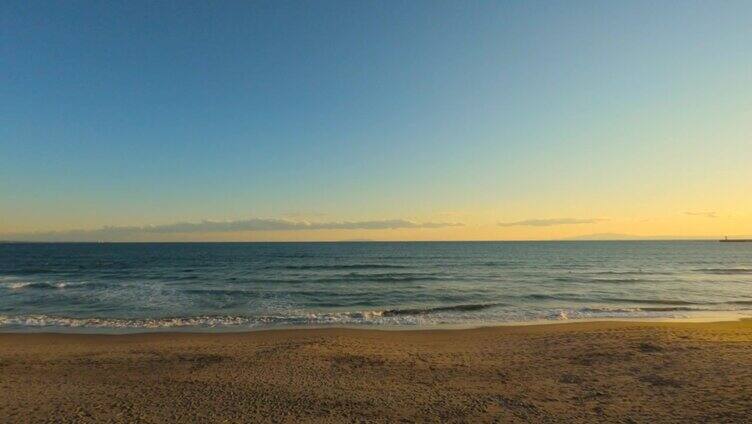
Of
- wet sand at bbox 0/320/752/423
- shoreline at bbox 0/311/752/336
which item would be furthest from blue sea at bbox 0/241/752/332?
wet sand at bbox 0/320/752/423

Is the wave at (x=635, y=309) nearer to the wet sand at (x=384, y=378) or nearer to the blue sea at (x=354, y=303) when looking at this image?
the blue sea at (x=354, y=303)

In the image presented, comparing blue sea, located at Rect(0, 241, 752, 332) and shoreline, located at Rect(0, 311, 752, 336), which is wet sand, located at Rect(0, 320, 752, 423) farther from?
blue sea, located at Rect(0, 241, 752, 332)

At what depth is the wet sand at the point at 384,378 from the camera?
7789 mm

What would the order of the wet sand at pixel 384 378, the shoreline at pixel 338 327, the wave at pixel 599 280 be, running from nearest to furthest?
the wet sand at pixel 384 378
the shoreline at pixel 338 327
the wave at pixel 599 280

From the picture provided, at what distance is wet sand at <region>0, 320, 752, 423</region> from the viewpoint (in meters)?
7.79

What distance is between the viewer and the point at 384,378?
993cm

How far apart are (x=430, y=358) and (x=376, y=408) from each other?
13.6 ft

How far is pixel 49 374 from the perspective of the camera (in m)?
10.4

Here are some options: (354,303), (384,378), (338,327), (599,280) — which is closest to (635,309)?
(354,303)

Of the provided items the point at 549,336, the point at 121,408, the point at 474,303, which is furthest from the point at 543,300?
the point at 121,408

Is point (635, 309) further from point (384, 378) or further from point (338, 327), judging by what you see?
point (384, 378)

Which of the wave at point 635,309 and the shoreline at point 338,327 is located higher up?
the shoreline at point 338,327

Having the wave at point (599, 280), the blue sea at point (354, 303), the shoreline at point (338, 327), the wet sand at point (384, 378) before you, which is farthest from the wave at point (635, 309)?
the wave at point (599, 280)

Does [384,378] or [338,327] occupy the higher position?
[384,378]
